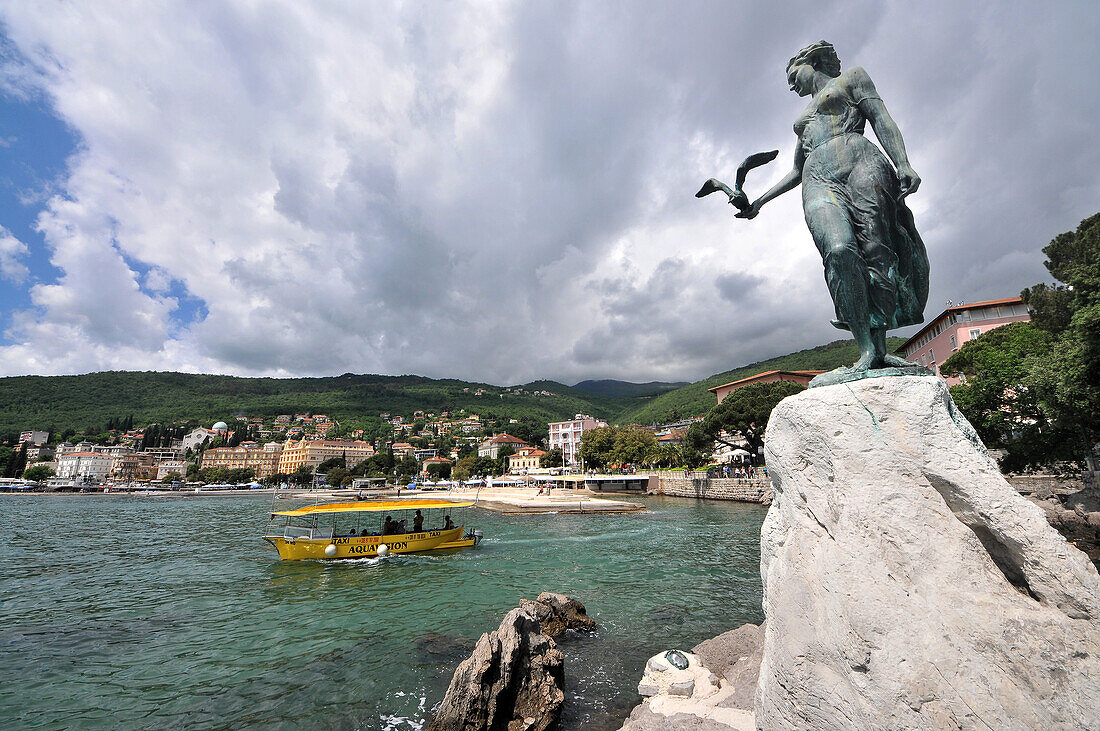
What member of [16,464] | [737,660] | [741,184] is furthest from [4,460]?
[741,184]

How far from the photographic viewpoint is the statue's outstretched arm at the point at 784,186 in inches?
190

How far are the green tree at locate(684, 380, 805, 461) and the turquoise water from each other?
2500cm

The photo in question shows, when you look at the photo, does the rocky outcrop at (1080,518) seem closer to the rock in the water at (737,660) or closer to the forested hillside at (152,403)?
the rock in the water at (737,660)

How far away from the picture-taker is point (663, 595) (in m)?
12.7

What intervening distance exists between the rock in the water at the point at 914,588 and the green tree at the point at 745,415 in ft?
141

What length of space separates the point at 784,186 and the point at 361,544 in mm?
19306

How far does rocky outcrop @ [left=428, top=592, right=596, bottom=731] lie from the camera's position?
245 inches

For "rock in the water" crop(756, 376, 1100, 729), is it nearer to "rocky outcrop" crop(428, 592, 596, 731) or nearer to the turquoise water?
"rocky outcrop" crop(428, 592, 596, 731)

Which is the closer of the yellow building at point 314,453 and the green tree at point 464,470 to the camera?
the green tree at point 464,470

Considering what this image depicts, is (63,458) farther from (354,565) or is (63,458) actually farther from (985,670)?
(985,670)

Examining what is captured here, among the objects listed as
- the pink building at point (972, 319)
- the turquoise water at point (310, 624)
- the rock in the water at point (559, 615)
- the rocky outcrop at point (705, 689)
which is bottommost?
the turquoise water at point (310, 624)

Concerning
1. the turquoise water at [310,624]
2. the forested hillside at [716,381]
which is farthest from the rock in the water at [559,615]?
the forested hillside at [716,381]

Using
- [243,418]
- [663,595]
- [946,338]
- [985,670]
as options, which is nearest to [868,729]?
[985,670]

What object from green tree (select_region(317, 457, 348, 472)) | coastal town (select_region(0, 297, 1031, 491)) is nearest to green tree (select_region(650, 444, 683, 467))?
coastal town (select_region(0, 297, 1031, 491))
